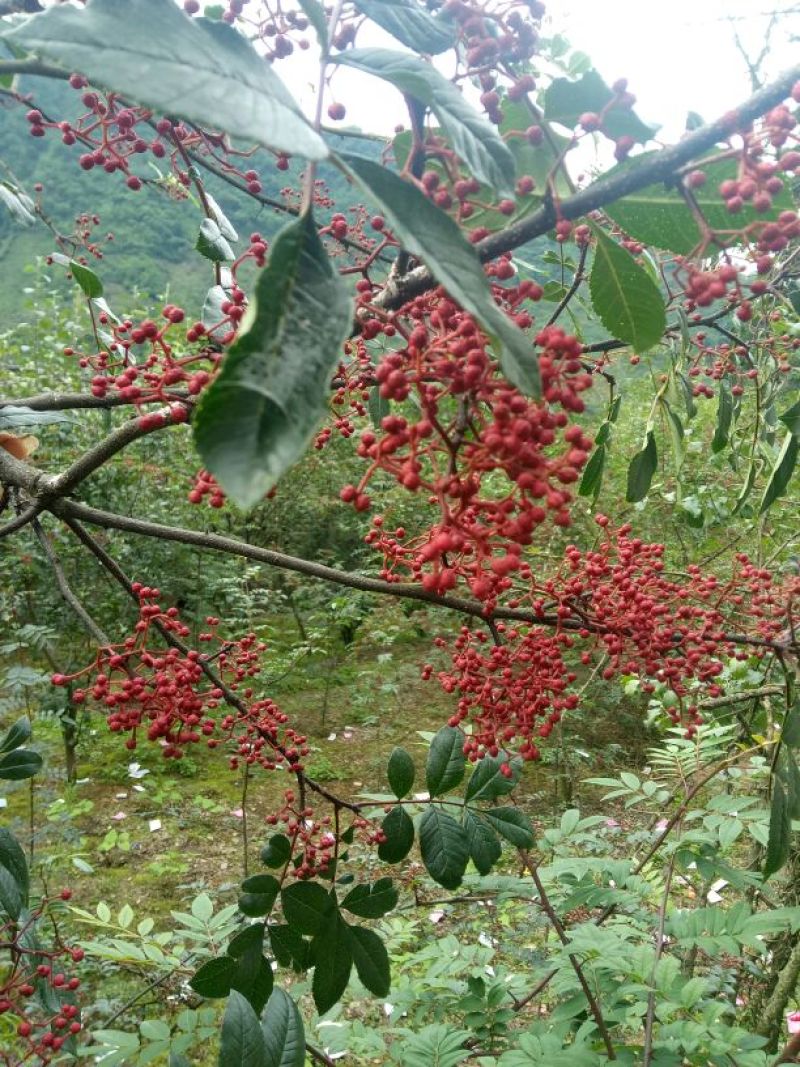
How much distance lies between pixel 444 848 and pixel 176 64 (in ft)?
3.37

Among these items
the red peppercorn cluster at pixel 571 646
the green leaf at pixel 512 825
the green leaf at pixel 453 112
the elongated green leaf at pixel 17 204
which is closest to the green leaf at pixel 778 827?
the red peppercorn cluster at pixel 571 646

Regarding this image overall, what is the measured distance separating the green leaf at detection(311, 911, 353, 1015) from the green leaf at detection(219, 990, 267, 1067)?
0.19 meters

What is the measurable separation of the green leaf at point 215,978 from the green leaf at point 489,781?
0.42 m

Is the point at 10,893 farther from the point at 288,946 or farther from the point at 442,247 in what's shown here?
the point at 442,247

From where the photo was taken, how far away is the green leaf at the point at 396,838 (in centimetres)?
115

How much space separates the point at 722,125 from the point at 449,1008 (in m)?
1.39

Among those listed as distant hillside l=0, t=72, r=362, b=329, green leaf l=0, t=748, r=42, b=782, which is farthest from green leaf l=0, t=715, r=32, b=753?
distant hillside l=0, t=72, r=362, b=329

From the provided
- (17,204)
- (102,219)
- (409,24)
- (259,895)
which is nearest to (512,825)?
(259,895)

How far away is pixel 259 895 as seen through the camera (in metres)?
1.09

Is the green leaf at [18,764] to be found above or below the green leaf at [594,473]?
below

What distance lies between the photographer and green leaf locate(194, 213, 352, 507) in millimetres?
353

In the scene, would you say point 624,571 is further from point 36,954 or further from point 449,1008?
point 36,954

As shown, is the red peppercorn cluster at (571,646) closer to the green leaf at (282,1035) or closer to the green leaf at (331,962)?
the green leaf at (331,962)

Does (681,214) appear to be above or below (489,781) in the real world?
above
